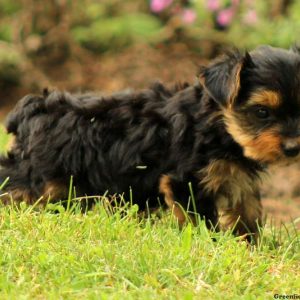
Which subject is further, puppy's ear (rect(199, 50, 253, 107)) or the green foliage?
the green foliage

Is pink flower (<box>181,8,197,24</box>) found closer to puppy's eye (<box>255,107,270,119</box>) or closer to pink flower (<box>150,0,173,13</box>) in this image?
pink flower (<box>150,0,173,13</box>)

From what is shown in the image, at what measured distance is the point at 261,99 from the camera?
4.85m

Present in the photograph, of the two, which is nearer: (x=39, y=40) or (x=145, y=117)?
(x=145, y=117)

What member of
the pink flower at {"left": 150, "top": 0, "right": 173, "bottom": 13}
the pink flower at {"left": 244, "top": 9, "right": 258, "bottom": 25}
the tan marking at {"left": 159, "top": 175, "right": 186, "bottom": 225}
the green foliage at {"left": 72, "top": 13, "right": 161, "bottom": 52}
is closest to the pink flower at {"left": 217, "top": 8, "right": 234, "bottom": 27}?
the pink flower at {"left": 244, "top": 9, "right": 258, "bottom": 25}

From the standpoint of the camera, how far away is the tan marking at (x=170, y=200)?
5059mm

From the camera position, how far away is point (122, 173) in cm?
539

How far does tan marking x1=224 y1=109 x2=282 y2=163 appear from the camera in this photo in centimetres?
481

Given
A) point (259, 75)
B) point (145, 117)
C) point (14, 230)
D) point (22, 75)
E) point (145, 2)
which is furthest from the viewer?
point (145, 2)

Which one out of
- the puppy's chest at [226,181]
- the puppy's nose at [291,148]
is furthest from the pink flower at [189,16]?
the puppy's nose at [291,148]

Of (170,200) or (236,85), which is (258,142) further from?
(170,200)

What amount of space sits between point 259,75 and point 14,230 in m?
1.92

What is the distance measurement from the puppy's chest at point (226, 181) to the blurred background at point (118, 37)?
6082mm

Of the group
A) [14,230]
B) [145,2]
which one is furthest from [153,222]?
[145,2]

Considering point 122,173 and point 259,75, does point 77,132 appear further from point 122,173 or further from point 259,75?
point 259,75
